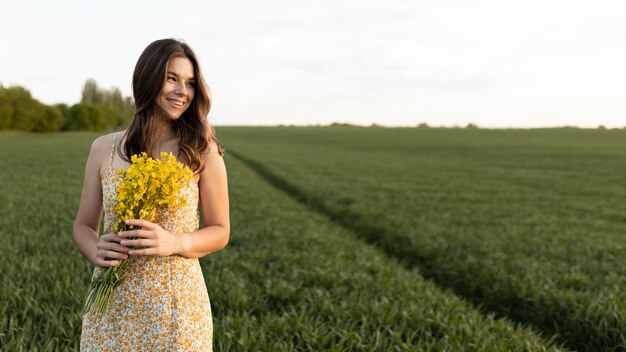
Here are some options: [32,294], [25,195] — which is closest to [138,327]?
[32,294]

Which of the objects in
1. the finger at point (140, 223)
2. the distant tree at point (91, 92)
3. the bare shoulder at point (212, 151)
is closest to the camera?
the finger at point (140, 223)

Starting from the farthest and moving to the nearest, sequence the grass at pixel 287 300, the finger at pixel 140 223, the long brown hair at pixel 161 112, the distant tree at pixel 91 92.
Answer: the distant tree at pixel 91 92 < the grass at pixel 287 300 < the long brown hair at pixel 161 112 < the finger at pixel 140 223

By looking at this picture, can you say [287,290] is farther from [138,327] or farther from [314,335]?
[138,327]

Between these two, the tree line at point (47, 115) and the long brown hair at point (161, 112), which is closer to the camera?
the long brown hair at point (161, 112)

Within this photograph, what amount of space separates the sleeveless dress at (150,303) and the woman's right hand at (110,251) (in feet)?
0.88

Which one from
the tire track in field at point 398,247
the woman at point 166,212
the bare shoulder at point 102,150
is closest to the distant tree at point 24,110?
the tire track in field at point 398,247

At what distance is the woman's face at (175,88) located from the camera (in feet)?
8.43

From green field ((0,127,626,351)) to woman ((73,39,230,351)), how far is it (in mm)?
2599

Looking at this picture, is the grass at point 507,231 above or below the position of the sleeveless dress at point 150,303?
below

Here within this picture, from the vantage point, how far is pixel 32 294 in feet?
20.7

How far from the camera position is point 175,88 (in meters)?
2.60

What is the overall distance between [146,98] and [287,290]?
508 cm

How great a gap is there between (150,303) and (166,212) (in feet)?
1.55

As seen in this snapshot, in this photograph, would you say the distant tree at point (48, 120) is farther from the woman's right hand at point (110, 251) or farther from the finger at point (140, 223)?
the finger at point (140, 223)
